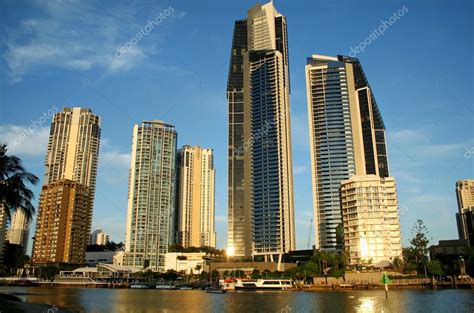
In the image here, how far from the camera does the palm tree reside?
40031mm

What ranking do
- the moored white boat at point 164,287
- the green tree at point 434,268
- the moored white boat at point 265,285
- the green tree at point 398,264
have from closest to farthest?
1. the green tree at point 434,268
2. the moored white boat at point 265,285
3. the green tree at point 398,264
4. the moored white boat at point 164,287

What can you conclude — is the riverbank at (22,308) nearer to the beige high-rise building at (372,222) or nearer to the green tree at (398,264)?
the green tree at (398,264)

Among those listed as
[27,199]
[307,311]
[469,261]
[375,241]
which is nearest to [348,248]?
[375,241]

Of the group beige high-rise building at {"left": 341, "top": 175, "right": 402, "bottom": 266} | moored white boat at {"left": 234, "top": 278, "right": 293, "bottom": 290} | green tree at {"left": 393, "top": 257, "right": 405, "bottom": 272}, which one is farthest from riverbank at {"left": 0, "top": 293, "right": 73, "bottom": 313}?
beige high-rise building at {"left": 341, "top": 175, "right": 402, "bottom": 266}

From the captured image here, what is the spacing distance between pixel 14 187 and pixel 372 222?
13804 centimetres

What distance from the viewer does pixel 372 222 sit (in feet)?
513

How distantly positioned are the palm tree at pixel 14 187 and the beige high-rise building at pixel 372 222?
134894 mm

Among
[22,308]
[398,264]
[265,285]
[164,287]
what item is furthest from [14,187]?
[164,287]

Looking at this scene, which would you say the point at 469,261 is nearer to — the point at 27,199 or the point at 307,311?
the point at 307,311

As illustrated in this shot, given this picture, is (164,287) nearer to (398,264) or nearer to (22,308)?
(398,264)

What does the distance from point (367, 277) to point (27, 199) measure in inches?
4793

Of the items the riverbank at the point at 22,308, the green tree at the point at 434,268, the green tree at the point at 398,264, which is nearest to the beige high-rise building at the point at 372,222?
the green tree at the point at 398,264

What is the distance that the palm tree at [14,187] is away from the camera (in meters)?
40.0

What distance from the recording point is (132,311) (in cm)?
6781
